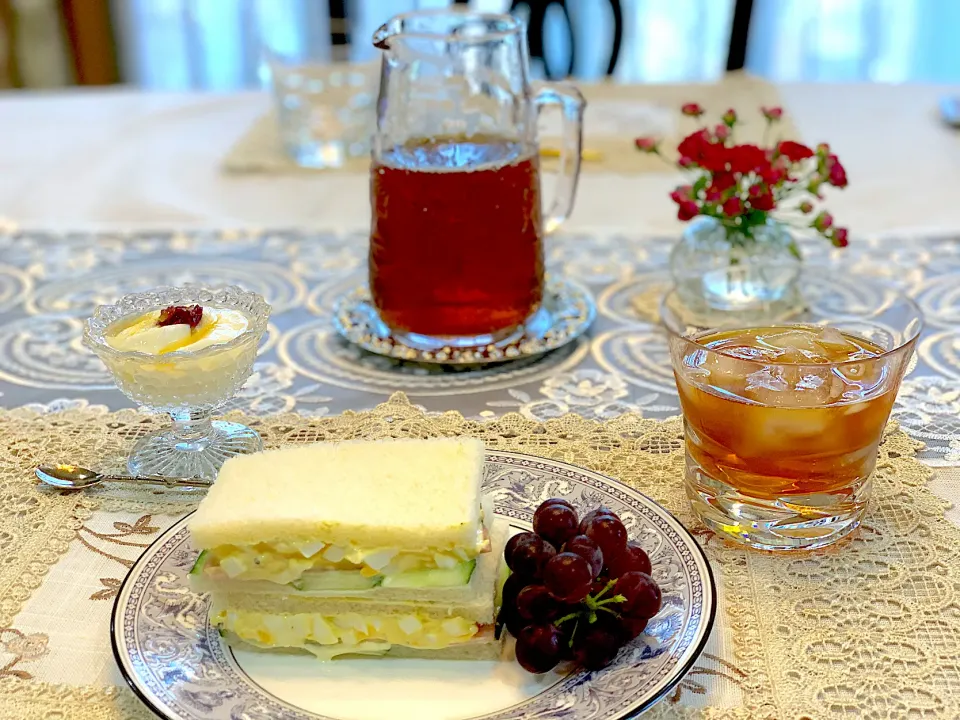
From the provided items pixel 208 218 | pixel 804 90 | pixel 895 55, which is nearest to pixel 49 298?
pixel 208 218

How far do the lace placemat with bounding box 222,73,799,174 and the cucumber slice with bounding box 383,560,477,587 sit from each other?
987 mm

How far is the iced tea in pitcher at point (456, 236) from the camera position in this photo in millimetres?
1007

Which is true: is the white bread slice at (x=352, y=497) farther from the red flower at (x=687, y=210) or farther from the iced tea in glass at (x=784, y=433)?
the red flower at (x=687, y=210)

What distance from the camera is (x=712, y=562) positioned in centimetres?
74

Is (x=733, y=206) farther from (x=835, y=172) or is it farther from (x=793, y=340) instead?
(x=793, y=340)

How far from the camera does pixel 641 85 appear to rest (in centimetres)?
195

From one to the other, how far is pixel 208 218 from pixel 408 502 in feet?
3.13

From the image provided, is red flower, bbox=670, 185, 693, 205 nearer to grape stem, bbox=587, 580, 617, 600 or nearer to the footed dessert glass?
the footed dessert glass

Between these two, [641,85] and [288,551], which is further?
[641,85]

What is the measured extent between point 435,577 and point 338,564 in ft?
0.20

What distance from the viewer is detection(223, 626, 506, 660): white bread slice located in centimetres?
64

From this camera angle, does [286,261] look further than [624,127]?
No

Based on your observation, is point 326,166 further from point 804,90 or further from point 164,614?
point 164,614

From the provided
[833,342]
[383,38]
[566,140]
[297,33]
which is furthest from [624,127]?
[297,33]
